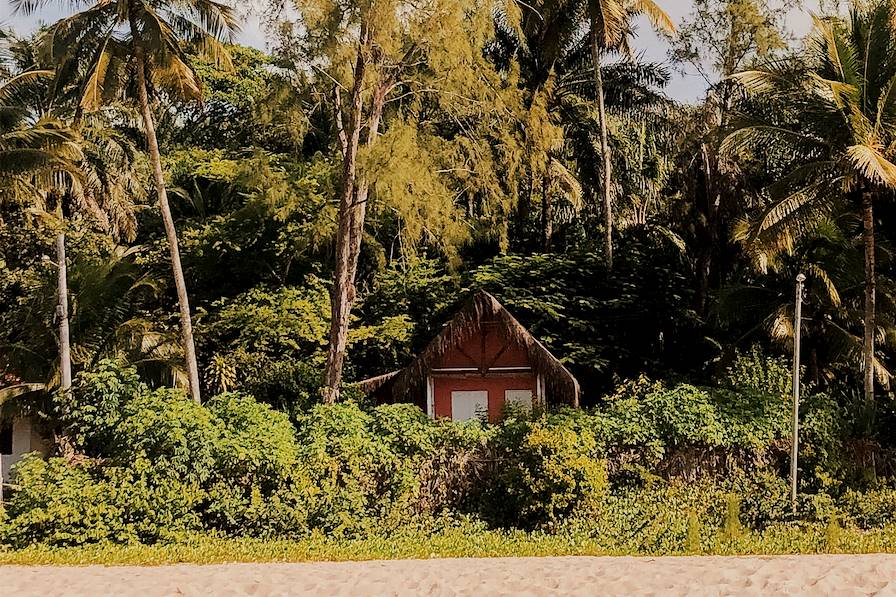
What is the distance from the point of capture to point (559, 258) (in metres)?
22.4

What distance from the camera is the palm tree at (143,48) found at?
16.3 meters

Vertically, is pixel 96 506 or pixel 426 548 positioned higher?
pixel 96 506

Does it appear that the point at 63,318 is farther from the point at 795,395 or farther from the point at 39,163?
the point at 795,395

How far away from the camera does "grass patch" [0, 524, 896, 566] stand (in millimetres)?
11844

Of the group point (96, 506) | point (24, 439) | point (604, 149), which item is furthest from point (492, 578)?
point (604, 149)

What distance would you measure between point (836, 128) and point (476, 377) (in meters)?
7.26

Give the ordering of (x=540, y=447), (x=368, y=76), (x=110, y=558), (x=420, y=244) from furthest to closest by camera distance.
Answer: (x=420, y=244), (x=368, y=76), (x=540, y=447), (x=110, y=558)

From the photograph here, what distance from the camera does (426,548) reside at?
40.9 ft

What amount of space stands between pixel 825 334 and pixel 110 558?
12.4 metres

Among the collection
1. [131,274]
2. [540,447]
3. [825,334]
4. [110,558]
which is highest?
[131,274]

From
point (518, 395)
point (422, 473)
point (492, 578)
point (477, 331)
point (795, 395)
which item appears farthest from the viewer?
point (518, 395)

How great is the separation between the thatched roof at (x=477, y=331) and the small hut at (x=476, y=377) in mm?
17

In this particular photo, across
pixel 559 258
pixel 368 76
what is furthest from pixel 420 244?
pixel 368 76

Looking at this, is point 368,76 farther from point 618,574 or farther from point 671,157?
point 671,157
